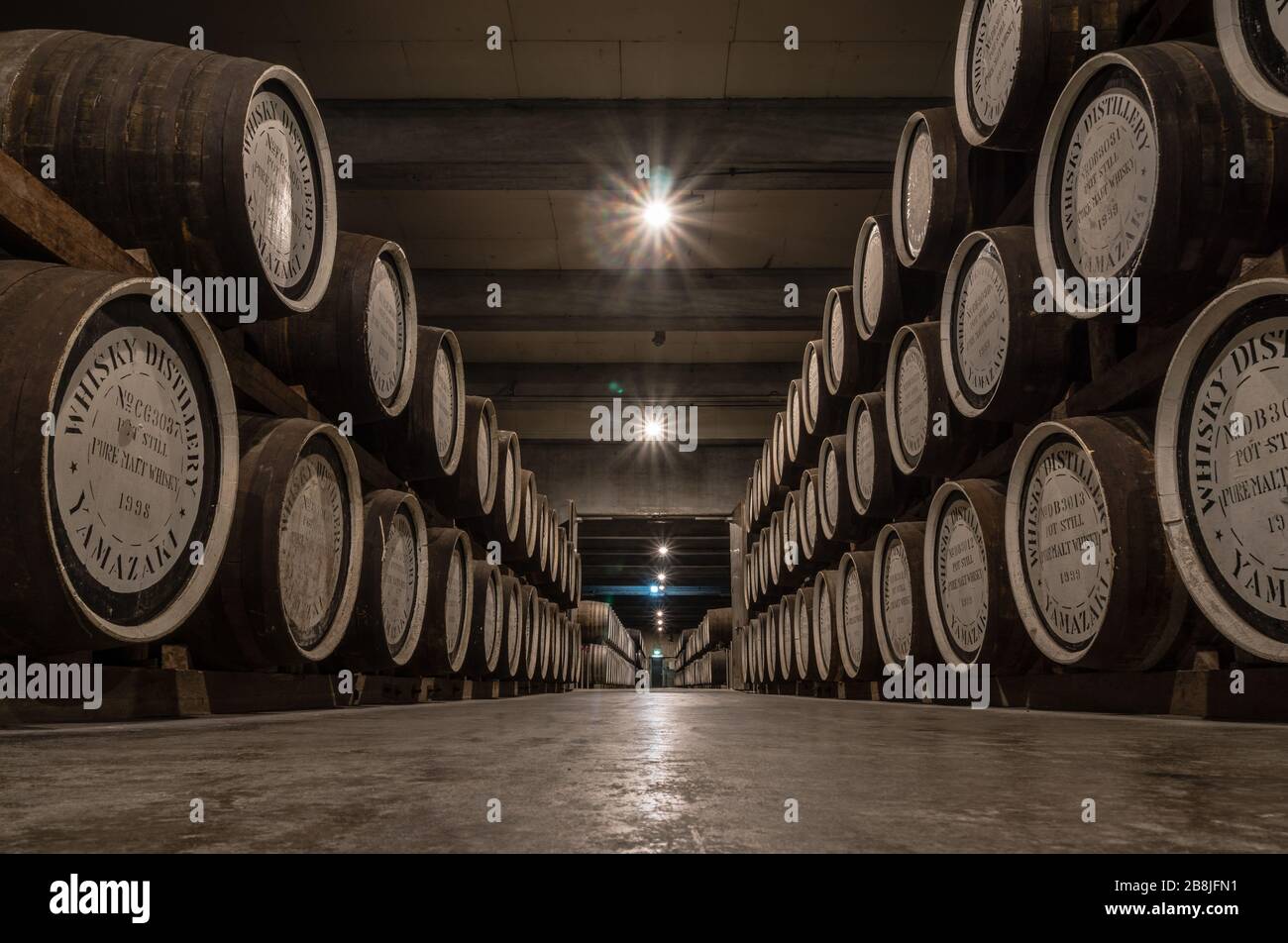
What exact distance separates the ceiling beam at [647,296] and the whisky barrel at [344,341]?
6.73 metres

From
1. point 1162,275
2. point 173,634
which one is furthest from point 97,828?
point 1162,275

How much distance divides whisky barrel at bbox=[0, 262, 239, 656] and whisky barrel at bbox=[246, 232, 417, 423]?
1133 millimetres

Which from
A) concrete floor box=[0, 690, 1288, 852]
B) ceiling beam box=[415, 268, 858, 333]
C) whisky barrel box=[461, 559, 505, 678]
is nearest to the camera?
concrete floor box=[0, 690, 1288, 852]

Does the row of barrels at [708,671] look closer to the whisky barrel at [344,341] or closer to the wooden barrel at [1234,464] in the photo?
the whisky barrel at [344,341]

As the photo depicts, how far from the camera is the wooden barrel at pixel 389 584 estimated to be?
4.24 metres

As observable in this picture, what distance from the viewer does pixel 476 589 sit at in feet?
21.4

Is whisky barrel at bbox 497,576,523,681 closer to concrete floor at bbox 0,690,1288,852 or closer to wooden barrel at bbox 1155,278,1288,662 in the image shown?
concrete floor at bbox 0,690,1288,852

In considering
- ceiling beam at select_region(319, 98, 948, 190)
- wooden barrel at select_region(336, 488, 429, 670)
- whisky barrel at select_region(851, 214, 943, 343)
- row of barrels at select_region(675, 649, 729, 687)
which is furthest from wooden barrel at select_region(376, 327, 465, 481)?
row of barrels at select_region(675, 649, 729, 687)

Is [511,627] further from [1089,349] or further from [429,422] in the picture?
[1089,349]

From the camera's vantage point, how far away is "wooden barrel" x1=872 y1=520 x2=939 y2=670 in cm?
440

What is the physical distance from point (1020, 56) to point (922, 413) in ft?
5.62

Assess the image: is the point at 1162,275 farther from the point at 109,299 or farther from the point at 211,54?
the point at 211,54

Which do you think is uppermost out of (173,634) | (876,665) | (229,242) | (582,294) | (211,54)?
(582,294)
